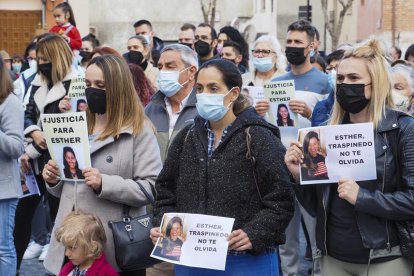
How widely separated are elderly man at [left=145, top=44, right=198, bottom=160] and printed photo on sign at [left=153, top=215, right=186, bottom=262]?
5.56 ft

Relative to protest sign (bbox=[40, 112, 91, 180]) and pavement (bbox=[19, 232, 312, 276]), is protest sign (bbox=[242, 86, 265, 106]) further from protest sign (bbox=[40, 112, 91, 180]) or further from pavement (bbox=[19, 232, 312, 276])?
protest sign (bbox=[40, 112, 91, 180])

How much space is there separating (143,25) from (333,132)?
329 inches

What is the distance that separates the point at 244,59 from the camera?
1087 centimetres

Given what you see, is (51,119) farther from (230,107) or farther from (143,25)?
(143,25)

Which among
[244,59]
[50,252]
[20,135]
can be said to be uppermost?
[244,59]

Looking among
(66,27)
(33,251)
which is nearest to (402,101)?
(33,251)

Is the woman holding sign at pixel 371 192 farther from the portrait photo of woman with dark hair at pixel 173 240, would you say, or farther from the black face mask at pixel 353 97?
the portrait photo of woman with dark hair at pixel 173 240

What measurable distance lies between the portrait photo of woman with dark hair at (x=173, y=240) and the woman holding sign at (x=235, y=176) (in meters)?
0.08

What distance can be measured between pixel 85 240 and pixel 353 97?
1892 mm

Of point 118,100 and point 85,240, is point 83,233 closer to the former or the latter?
point 85,240

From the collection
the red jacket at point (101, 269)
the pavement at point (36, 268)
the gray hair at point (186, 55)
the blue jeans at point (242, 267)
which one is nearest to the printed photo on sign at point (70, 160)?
the red jacket at point (101, 269)

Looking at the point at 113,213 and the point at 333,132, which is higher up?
the point at 333,132

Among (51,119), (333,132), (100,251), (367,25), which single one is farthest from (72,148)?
(367,25)

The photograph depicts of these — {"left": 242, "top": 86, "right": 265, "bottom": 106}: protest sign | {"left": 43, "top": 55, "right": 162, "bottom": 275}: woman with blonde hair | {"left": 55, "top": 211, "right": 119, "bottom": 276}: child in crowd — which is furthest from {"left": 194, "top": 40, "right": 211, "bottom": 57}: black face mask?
{"left": 55, "top": 211, "right": 119, "bottom": 276}: child in crowd
